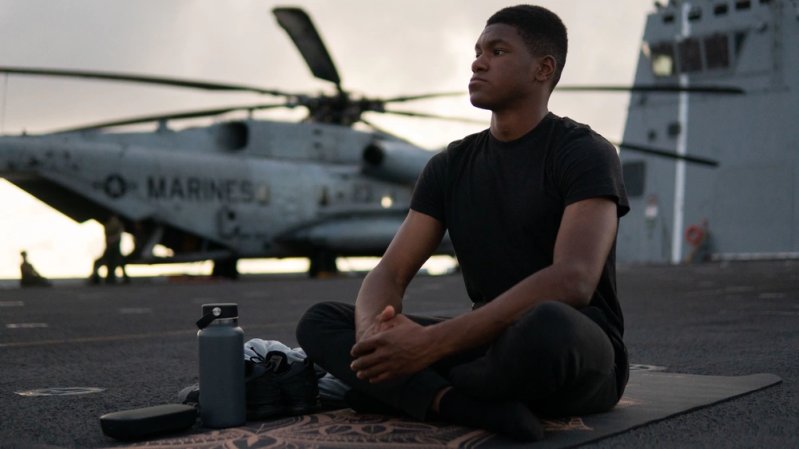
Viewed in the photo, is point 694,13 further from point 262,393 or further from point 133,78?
point 262,393

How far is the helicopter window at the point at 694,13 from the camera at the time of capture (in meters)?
31.0

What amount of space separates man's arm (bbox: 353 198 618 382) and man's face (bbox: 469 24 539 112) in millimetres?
436

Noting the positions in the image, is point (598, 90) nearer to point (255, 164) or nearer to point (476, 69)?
point (255, 164)

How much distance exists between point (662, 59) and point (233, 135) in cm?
1964

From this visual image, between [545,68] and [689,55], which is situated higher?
[689,55]

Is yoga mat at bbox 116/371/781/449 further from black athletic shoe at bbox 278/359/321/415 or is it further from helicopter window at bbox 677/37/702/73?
helicopter window at bbox 677/37/702/73

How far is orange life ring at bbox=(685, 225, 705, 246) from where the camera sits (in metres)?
30.5

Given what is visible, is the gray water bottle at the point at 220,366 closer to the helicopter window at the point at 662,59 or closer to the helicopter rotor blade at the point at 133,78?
the helicopter rotor blade at the point at 133,78

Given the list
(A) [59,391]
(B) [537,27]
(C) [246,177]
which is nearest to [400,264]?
(B) [537,27]

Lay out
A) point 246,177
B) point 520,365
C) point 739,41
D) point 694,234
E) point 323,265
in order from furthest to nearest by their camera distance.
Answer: point 694,234
point 739,41
point 323,265
point 246,177
point 520,365

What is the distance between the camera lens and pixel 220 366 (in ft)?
8.44

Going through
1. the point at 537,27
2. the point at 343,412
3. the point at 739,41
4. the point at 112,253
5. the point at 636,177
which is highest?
the point at 739,41

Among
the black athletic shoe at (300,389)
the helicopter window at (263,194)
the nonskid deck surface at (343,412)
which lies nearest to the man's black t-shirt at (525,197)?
the nonskid deck surface at (343,412)

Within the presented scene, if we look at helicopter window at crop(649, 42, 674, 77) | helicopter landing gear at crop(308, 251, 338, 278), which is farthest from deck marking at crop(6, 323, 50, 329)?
helicopter window at crop(649, 42, 674, 77)
